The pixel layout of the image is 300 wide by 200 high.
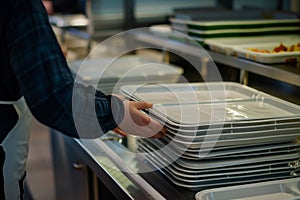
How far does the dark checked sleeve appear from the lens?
0.99 m

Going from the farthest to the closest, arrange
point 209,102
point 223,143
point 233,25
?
point 233,25 < point 209,102 < point 223,143

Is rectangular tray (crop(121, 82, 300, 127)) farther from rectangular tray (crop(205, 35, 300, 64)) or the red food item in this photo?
the red food item

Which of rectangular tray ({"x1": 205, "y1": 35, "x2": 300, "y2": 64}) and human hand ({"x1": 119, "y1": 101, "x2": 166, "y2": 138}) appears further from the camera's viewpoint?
rectangular tray ({"x1": 205, "y1": 35, "x2": 300, "y2": 64})

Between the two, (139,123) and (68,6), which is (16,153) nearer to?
(139,123)

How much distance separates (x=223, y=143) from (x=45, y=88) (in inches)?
15.8

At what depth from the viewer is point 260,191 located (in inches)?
43.7

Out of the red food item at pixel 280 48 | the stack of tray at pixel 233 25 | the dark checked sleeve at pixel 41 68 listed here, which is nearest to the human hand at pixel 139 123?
the dark checked sleeve at pixel 41 68

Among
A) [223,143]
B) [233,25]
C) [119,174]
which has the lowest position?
[119,174]

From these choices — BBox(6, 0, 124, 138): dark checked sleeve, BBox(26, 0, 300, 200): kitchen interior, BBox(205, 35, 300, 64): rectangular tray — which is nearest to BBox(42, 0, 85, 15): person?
BBox(26, 0, 300, 200): kitchen interior

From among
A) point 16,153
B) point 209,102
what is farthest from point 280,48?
point 16,153

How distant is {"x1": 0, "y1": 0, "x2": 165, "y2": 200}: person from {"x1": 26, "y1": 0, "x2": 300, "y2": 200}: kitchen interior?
3.9 inches

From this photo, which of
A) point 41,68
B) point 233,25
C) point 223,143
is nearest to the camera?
point 41,68

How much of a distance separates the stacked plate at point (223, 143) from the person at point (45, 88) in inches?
2.6

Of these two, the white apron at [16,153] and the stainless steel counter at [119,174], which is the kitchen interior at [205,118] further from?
the white apron at [16,153]
